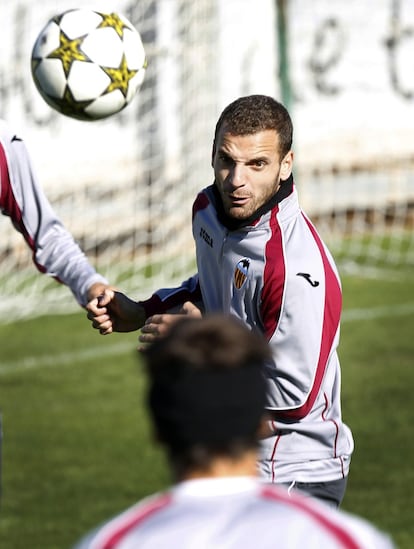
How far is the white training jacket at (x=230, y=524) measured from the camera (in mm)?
2209

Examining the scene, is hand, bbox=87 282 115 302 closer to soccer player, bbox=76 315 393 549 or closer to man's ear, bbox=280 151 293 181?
man's ear, bbox=280 151 293 181

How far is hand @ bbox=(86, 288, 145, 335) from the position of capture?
4867mm

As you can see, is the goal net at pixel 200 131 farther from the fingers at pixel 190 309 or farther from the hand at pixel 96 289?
the fingers at pixel 190 309

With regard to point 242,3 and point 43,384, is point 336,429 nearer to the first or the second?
point 43,384

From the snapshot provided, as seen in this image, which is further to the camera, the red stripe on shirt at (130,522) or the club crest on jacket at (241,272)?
the club crest on jacket at (241,272)

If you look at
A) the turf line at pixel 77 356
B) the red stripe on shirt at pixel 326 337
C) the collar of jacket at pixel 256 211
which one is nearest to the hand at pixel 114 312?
the collar of jacket at pixel 256 211

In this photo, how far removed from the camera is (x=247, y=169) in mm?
4445

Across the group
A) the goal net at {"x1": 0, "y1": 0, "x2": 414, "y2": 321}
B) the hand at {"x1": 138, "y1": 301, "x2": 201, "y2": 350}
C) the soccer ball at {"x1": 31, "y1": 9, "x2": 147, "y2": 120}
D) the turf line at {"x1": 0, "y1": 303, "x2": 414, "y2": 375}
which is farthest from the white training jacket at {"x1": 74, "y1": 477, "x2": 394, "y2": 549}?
the goal net at {"x1": 0, "y1": 0, "x2": 414, "y2": 321}

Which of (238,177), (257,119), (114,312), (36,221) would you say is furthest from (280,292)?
(36,221)

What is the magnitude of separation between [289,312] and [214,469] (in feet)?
6.65

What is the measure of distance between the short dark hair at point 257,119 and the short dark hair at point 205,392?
84.9 inches

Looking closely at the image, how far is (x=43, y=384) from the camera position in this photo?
10.5 meters

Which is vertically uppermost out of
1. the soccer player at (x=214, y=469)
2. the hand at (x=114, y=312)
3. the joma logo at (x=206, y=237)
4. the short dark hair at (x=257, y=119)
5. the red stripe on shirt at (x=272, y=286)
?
the short dark hair at (x=257, y=119)

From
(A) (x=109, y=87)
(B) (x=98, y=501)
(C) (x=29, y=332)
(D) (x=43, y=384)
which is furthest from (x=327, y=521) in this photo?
(C) (x=29, y=332)
